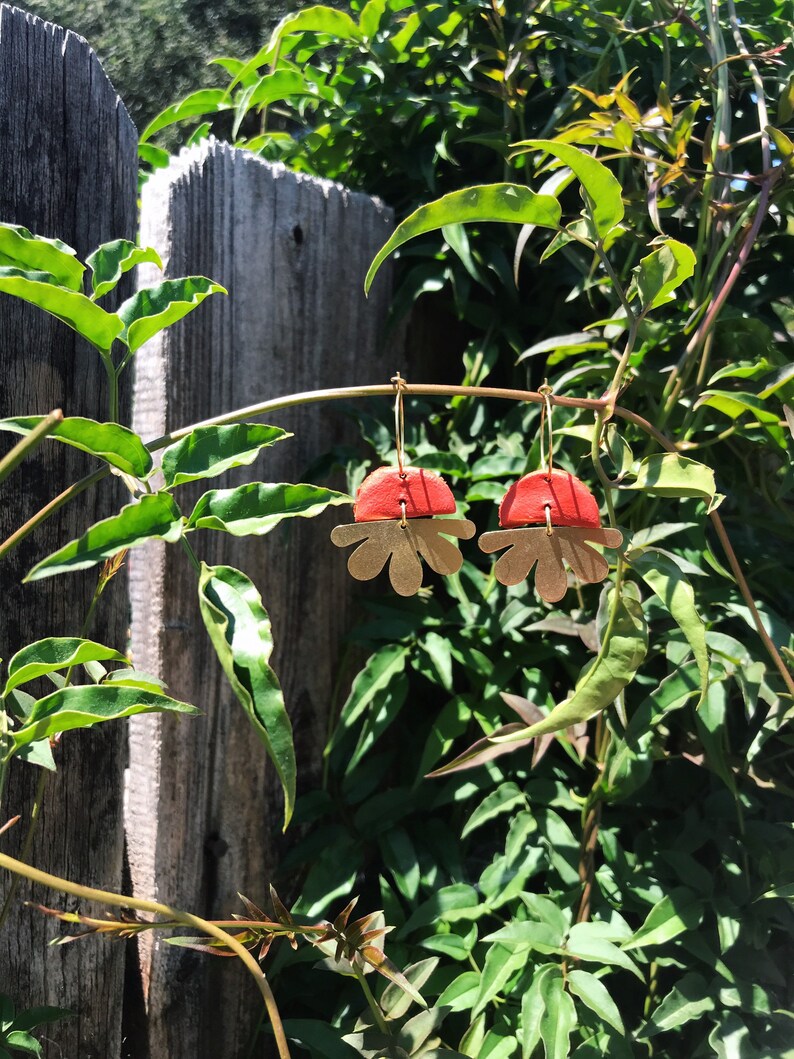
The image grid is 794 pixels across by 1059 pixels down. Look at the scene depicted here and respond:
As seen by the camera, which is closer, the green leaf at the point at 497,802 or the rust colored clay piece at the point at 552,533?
the rust colored clay piece at the point at 552,533

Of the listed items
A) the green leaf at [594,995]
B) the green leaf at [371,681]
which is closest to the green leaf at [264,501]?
the green leaf at [371,681]

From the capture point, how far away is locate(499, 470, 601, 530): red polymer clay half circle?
628 mm

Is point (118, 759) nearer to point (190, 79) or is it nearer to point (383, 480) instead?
point (383, 480)

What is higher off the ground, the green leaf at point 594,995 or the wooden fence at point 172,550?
the wooden fence at point 172,550

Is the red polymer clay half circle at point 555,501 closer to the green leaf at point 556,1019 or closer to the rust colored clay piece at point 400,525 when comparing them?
the rust colored clay piece at point 400,525

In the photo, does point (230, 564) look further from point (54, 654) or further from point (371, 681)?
point (54, 654)

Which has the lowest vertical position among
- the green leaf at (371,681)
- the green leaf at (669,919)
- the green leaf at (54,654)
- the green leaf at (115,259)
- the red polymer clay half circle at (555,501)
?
the green leaf at (669,919)

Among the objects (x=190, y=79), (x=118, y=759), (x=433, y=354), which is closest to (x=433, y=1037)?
(x=118, y=759)

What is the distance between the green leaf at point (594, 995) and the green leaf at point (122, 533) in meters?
0.66

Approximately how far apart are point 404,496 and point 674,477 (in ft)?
0.71

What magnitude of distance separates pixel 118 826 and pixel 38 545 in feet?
1.14

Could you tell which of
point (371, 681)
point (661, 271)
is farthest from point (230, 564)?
point (661, 271)

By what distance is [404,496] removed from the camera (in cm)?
66

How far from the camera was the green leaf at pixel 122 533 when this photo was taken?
0.55 meters
